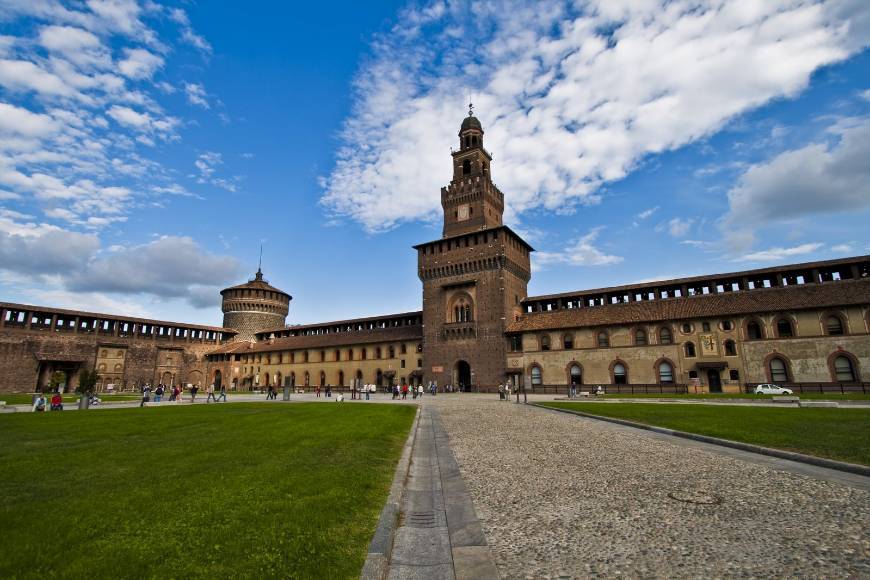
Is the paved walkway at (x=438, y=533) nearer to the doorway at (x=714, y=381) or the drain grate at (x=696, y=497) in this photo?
the drain grate at (x=696, y=497)

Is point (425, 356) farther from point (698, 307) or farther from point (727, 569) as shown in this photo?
point (727, 569)

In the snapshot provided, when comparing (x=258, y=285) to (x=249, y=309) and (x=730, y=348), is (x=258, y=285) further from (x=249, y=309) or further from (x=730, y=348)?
(x=730, y=348)

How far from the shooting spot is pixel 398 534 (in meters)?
5.12

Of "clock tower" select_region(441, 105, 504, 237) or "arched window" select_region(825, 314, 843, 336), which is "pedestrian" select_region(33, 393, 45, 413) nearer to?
"clock tower" select_region(441, 105, 504, 237)

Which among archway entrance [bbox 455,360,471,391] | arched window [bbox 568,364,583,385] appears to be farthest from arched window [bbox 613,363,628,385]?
archway entrance [bbox 455,360,471,391]

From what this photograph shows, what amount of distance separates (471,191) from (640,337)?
25057mm

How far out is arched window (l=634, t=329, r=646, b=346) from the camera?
39.0m

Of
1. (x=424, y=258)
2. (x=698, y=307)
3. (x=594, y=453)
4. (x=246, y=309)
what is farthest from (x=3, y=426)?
(x=246, y=309)

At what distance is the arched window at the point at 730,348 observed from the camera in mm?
35594

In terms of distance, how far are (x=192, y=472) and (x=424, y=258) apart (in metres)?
45.1

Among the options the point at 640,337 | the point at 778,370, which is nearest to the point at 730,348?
the point at 778,370

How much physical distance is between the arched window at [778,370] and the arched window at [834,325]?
3783mm

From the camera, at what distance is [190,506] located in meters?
5.21

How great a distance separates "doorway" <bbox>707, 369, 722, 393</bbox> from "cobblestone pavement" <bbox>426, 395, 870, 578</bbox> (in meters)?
31.4
